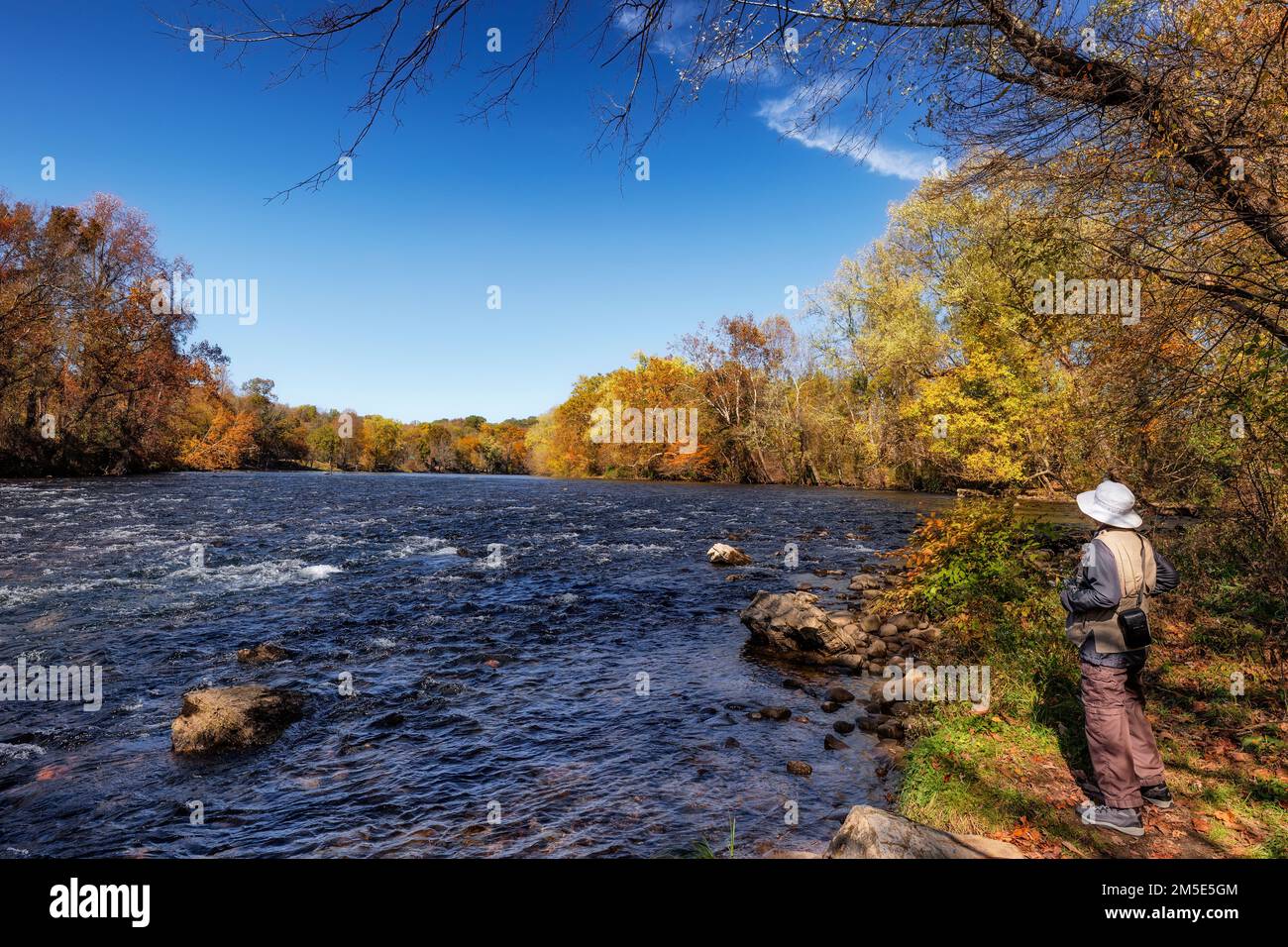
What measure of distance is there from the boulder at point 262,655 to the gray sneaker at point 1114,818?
35.0 feet

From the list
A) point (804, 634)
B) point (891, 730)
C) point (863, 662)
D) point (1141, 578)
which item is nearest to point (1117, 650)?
point (1141, 578)

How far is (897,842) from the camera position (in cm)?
411

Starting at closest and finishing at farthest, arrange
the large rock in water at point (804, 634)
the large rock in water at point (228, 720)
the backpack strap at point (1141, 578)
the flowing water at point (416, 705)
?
the backpack strap at point (1141, 578), the flowing water at point (416, 705), the large rock in water at point (228, 720), the large rock in water at point (804, 634)

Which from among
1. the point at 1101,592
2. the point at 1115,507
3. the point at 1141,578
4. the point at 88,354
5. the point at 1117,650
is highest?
the point at 88,354

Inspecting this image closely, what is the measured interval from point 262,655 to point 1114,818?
1106 centimetres

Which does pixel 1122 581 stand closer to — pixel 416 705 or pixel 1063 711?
pixel 1063 711

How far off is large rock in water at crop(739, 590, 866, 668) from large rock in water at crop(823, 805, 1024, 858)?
542 centimetres

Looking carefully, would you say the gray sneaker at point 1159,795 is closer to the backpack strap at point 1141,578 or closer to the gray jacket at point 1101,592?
the gray jacket at point 1101,592

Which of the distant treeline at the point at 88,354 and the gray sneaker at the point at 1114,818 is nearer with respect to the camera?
the gray sneaker at the point at 1114,818

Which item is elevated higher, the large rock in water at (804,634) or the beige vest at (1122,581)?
the beige vest at (1122,581)

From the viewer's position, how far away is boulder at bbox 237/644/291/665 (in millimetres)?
9852

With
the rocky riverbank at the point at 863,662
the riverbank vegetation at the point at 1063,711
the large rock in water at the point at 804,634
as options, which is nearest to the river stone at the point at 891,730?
the rocky riverbank at the point at 863,662

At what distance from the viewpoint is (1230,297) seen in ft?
20.4

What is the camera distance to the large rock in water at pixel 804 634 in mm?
10180
